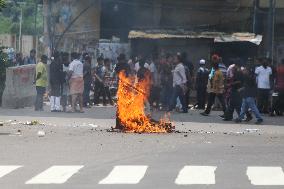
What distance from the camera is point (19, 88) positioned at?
25828 mm

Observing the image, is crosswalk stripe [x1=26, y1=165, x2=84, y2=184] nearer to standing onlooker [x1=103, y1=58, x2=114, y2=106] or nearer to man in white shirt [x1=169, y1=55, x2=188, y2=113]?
man in white shirt [x1=169, y1=55, x2=188, y2=113]

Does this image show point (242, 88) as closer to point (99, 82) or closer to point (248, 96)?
point (248, 96)

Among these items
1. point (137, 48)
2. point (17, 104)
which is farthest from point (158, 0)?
point (17, 104)

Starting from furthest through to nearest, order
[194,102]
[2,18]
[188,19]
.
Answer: [2,18] < [188,19] < [194,102]

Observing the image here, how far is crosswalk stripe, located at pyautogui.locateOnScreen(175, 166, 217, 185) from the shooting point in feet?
35.3

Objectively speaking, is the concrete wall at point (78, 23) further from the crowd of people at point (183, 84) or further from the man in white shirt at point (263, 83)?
the man in white shirt at point (263, 83)

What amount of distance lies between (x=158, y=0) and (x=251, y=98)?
12.5m

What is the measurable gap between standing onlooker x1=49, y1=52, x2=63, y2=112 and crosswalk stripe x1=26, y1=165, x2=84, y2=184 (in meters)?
11.9

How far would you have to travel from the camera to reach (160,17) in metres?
32.8

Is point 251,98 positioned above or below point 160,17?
below

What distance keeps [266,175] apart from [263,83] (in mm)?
13421

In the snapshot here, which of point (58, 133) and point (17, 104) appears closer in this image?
point (58, 133)

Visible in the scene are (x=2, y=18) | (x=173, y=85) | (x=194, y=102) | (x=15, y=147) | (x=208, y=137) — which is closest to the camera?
(x=15, y=147)

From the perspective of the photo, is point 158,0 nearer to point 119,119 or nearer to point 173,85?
point 173,85
